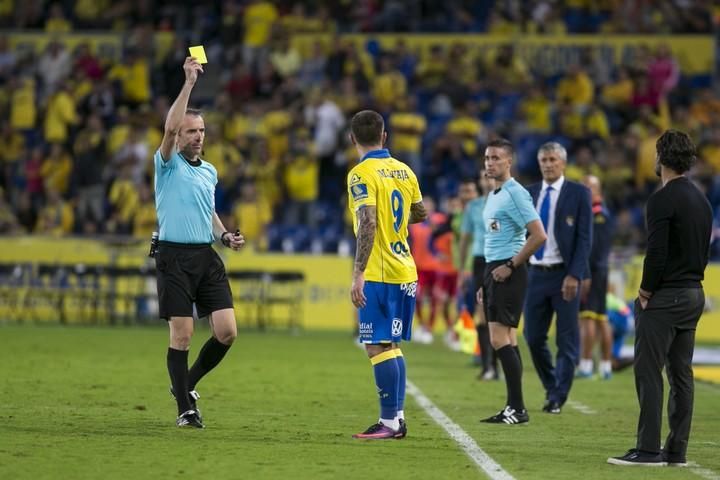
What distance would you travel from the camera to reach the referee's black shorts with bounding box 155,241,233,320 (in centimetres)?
1104

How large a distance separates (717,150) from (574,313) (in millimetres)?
17250

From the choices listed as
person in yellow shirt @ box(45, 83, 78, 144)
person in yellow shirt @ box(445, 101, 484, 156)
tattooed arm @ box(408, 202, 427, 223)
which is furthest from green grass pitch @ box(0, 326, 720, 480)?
person in yellow shirt @ box(45, 83, 78, 144)

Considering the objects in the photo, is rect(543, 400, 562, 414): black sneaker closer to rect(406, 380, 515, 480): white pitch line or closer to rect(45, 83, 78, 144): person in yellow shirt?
rect(406, 380, 515, 480): white pitch line

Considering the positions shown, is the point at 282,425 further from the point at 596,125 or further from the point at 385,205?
the point at 596,125

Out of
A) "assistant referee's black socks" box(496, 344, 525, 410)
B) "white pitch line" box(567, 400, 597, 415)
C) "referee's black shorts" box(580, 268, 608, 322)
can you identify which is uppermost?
"referee's black shorts" box(580, 268, 608, 322)

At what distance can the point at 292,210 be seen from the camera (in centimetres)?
3031

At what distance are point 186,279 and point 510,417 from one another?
3.02 metres

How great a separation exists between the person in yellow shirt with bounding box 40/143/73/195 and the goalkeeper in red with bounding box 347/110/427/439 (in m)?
21.3

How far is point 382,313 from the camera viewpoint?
10633 mm

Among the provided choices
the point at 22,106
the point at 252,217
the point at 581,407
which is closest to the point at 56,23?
the point at 22,106

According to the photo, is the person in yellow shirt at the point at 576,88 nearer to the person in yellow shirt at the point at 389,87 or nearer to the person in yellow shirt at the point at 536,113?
the person in yellow shirt at the point at 536,113

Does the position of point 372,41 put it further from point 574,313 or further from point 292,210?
point 574,313

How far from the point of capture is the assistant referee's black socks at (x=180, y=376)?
11016 mm

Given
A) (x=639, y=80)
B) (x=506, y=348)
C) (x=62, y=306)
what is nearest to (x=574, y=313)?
(x=506, y=348)
